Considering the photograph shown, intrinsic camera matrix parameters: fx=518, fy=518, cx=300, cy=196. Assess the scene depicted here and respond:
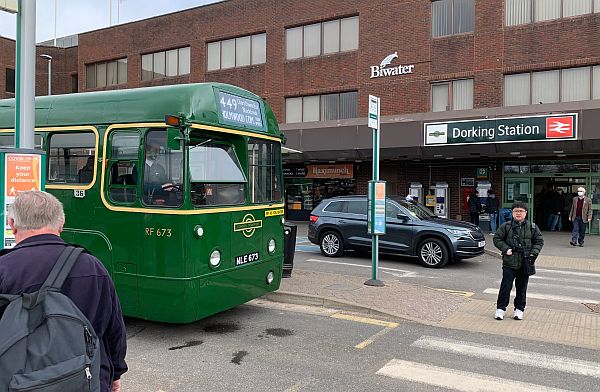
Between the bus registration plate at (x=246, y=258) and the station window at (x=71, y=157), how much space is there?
2.04m

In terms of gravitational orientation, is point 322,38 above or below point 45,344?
above

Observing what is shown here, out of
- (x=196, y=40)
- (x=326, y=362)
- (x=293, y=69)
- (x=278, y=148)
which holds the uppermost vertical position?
(x=196, y=40)

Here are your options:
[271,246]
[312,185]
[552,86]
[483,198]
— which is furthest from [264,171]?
[312,185]

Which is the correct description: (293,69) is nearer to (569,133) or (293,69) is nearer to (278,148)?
(569,133)

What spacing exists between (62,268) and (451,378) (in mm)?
4020

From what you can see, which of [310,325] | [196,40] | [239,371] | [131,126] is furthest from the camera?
[196,40]

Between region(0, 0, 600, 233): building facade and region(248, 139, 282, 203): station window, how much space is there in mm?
Result: 12014

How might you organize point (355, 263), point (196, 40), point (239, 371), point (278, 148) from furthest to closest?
point (196, 40) < point (355, 263) < point (278, 148) < point (239, 371)

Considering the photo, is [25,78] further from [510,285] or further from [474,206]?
[474,206]

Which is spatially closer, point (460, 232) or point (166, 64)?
point (460, 232)

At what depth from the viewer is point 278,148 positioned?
7.50 m

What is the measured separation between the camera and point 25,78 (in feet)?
14.1

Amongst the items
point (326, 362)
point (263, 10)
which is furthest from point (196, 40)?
point (326, 362)

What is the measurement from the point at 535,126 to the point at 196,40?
18009 mm
